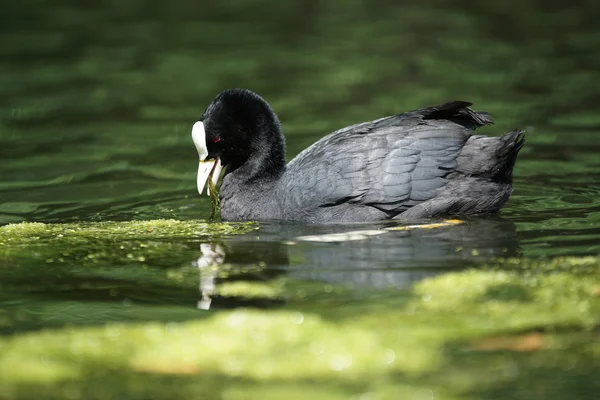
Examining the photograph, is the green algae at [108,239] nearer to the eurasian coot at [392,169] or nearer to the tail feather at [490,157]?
the eurasian coot at [392,169]

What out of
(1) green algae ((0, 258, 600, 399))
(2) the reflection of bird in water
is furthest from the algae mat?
(2) the reflection of bird in water

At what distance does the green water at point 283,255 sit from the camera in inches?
161

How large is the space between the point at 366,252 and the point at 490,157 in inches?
49.9

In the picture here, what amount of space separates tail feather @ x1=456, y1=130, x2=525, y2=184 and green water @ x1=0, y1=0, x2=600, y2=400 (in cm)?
35

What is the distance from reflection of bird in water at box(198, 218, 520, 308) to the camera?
5352 mm

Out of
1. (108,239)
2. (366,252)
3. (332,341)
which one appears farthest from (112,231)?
(332,341)

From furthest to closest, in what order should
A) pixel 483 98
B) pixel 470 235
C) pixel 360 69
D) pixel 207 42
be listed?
pixel 207 42, pixel 360 69, pixel 483 98, pixel 470 235

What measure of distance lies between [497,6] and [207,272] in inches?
454

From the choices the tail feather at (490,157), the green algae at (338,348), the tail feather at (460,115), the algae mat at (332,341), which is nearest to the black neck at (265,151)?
the tail feather at (460,115)

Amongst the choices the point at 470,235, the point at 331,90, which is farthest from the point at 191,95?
the point at 470,235

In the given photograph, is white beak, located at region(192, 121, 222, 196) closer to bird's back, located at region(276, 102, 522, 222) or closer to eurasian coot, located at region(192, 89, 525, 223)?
eurasian coot, located at region(192, 89, 525, 223)

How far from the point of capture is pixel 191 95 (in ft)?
37.3

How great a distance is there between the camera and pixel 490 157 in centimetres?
653

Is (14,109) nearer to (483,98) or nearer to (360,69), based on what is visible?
(360,69)
